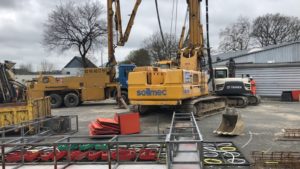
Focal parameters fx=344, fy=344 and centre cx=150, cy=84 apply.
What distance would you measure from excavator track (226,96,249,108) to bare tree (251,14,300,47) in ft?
141

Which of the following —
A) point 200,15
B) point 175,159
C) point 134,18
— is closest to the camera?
point 175,159

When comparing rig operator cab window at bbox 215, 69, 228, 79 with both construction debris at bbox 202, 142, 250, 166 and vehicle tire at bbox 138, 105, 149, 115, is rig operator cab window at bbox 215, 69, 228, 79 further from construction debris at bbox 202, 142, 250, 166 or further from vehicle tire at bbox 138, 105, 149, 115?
construction debris at bbox 202, 142, 250, 166

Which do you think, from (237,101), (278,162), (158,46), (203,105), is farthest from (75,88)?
(158,46)

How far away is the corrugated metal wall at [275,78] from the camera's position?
29.1 meters

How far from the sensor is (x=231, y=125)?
38.8ft

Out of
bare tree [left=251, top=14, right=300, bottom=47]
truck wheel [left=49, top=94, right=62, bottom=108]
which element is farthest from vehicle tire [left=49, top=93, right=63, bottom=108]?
bare tree [left=251, top=14, right=300, bottom=47]

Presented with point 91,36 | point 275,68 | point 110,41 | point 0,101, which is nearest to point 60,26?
point 91,36

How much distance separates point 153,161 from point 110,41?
16.1 m

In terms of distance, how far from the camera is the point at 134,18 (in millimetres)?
21172

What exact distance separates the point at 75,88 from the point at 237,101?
11688 mm

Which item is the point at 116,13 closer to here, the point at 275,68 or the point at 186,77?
the point at 186,77

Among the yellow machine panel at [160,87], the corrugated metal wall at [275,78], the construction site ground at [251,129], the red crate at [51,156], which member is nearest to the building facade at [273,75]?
the corrugated metal wall at [275,78]

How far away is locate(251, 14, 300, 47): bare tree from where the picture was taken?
201 ft

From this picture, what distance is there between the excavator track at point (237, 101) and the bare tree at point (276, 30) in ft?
141
